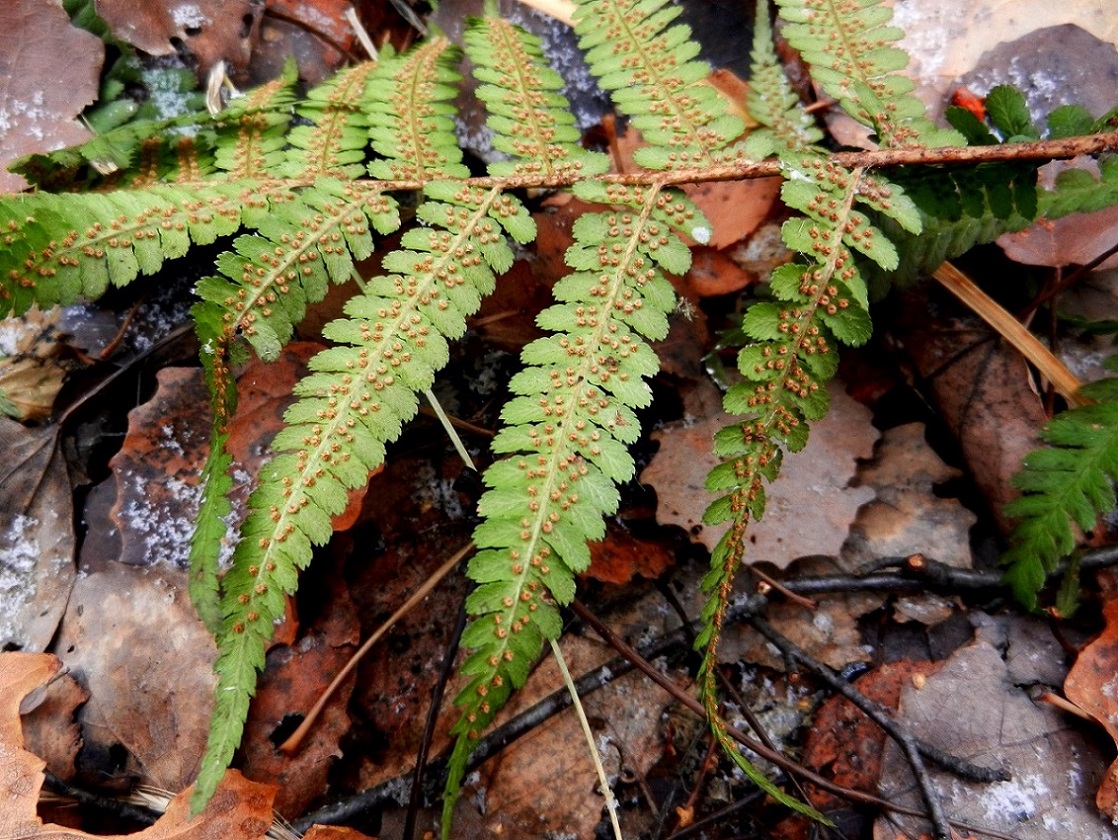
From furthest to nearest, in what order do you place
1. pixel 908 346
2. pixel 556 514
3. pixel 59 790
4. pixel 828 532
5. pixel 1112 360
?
pixel 908 346, pixel 828 532, pixel 1112 360, pixel 59 790, pixel 556 514

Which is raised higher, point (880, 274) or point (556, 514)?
point (880, 274)

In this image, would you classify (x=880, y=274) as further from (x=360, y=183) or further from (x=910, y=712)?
(x=360, y=183)

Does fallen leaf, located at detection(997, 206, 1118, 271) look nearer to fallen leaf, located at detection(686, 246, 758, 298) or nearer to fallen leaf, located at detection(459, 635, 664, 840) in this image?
fallen leaf, located at detection(686, 246, 758, 298)

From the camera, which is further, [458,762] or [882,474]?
[882,474]

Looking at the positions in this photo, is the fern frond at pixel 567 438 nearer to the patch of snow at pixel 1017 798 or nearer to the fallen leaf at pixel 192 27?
the patch of snow at pixel 1017 798

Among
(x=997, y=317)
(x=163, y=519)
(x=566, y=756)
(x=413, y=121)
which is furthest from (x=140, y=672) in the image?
(x=997, y=317)

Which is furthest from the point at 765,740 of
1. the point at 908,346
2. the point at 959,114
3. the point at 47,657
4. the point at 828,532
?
the point at 47,657

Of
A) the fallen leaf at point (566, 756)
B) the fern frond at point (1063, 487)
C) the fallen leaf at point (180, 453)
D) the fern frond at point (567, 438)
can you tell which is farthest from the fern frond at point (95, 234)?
the fern frond at point (1063, 487)

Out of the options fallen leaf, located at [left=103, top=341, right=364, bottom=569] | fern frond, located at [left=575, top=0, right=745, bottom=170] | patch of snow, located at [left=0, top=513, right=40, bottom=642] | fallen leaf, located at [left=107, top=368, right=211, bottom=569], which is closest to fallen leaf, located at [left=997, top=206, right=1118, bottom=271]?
fern frond, located at [left=575, top=0, right=745, bottom=170]
